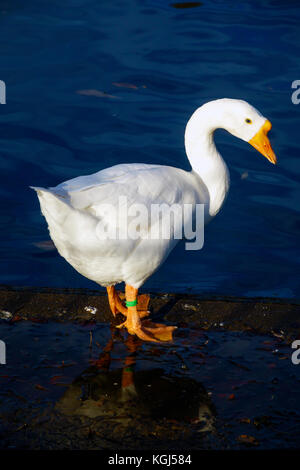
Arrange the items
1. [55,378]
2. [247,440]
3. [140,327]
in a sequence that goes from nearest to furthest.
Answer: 1. [247,440]
2. [55,378]
3. [140,327]

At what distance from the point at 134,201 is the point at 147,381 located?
1.20 metres

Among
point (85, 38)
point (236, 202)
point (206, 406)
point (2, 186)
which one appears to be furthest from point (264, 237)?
point (85, 38)

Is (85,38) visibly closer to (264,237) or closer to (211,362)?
(264,237)

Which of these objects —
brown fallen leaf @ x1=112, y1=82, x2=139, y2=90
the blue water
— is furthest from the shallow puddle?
brown fallen leaf @ x1=112, y1=82, x2=139, y2=90

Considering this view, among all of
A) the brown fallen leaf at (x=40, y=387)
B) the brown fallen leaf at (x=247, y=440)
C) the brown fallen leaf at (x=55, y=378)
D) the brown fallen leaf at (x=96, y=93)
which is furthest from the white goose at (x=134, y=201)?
the brown fallen leaf at (x=96, y=93)

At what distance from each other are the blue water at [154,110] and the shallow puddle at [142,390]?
2060 millimetres

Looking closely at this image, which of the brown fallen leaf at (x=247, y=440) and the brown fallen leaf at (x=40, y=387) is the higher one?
the brown fallen leaf at (x=40, y=387)

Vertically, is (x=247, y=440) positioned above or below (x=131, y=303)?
below

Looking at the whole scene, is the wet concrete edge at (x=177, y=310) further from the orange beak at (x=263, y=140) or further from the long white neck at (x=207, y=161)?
the orange beak at (x=263, y=140)

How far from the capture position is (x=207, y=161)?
5.16m

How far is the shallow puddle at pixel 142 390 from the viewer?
139 inches

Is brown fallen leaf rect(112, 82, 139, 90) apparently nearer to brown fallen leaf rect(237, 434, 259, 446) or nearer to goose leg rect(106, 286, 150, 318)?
goose leg rect(106, 286, 150, 318)

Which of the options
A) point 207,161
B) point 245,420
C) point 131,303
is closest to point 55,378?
point 131,303

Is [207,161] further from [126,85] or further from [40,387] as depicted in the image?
[126,85]
